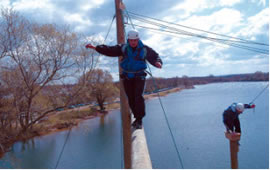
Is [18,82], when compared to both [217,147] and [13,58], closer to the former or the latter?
[13,58]

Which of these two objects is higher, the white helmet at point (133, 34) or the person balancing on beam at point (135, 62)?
the white helmet at point (133, 34)

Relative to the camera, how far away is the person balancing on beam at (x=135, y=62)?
368cm

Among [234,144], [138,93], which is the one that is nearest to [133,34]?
[138,93]

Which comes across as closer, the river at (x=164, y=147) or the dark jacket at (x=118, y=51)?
the dark jacket at (x=118, y=51)

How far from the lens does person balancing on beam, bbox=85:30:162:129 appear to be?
368 cm

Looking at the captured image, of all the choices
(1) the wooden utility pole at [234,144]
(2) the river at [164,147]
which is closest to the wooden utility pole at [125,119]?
(1) the wooden utility pole at [234,144]

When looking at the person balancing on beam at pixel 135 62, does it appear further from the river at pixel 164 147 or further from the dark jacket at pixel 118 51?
the river at pixel 164 147

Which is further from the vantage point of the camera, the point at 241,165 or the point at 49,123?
the point at 49,123

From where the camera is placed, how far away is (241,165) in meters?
15.1

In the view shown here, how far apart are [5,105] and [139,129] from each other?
14.9m

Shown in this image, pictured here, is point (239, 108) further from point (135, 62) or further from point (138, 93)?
point (135, 62)

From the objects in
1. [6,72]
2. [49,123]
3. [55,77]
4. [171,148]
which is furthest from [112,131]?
[6,72]

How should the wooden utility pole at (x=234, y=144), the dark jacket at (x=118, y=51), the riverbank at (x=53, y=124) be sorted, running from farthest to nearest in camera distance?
1. the riverbank at (x=53, y=124)
2. the wooden utility pole at (x=234, y=144)
3. the dark jacket at (x=118, y=51)

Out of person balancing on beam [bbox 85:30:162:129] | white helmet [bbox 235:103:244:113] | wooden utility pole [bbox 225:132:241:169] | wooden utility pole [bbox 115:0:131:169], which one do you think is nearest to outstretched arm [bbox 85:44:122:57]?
person balancing on beam [bbox 85:30:162:129]
